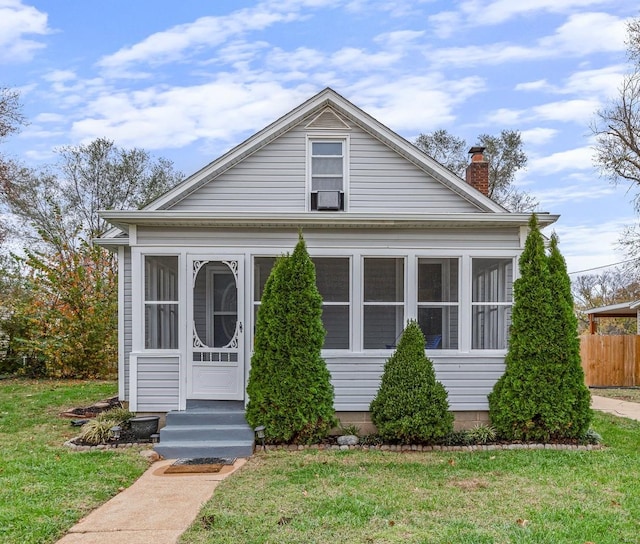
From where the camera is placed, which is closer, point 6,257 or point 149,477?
point 149,477

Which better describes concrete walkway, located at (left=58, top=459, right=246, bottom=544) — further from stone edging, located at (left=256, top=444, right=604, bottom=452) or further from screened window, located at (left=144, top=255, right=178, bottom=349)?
screened window, located at (left=144, top=255, right=178, bottom=349)

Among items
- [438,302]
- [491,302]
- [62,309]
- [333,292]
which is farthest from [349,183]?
[62,309]

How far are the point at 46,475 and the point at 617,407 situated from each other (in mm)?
10586

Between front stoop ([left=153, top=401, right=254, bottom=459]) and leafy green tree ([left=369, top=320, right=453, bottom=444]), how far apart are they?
181 centimetres

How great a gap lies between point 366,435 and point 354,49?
8.91 metres

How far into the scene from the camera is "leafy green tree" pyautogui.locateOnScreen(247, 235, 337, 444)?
6957 mm

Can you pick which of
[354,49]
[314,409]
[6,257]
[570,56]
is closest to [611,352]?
[570,56]

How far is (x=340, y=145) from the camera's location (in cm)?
887

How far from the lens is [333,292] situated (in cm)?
855

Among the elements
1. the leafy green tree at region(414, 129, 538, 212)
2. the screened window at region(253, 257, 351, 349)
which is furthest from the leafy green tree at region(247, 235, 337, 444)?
the leafy green tree at region(414, 129, 538, 212)

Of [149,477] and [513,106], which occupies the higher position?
[513,106]

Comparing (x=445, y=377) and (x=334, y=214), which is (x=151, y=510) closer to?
(x=334, y=214)

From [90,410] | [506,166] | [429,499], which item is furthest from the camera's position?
[506,166]

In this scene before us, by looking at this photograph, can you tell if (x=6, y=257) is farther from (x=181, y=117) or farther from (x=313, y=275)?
(x=313, y=275)
